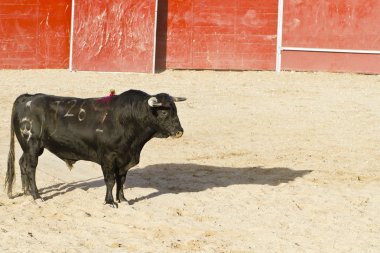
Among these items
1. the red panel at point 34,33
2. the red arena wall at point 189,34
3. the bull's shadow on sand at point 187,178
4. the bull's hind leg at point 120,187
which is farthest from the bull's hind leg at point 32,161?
the red panel at point 34,33


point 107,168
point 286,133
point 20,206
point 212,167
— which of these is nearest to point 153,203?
point 107,168

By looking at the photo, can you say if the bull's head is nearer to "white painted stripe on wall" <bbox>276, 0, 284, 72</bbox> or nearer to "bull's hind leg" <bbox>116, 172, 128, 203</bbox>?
"bull's hind leg" <bbox>116, 172, 128, 203</bbox>

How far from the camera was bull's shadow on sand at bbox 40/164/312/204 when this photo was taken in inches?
452

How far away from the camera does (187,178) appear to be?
12.2m

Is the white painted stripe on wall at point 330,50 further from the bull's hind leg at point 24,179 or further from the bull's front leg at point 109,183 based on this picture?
the bull's front leg at point 109,183

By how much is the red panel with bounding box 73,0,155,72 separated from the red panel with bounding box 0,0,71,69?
0.43 metres

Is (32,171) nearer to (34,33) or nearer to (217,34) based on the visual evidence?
(34,33)

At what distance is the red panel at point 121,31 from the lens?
68.7 feet

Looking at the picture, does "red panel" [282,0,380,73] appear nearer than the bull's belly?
No

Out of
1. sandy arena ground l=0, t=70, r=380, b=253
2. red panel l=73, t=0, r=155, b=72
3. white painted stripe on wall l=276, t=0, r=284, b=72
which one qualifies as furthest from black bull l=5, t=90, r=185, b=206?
white painted stripe on wall l=276, t=0, r=284, b=72

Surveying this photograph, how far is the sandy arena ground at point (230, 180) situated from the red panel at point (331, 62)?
1.11 metres

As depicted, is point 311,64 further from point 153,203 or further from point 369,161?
point 153,203

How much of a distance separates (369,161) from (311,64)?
7785 mm

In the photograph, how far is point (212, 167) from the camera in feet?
42.8
